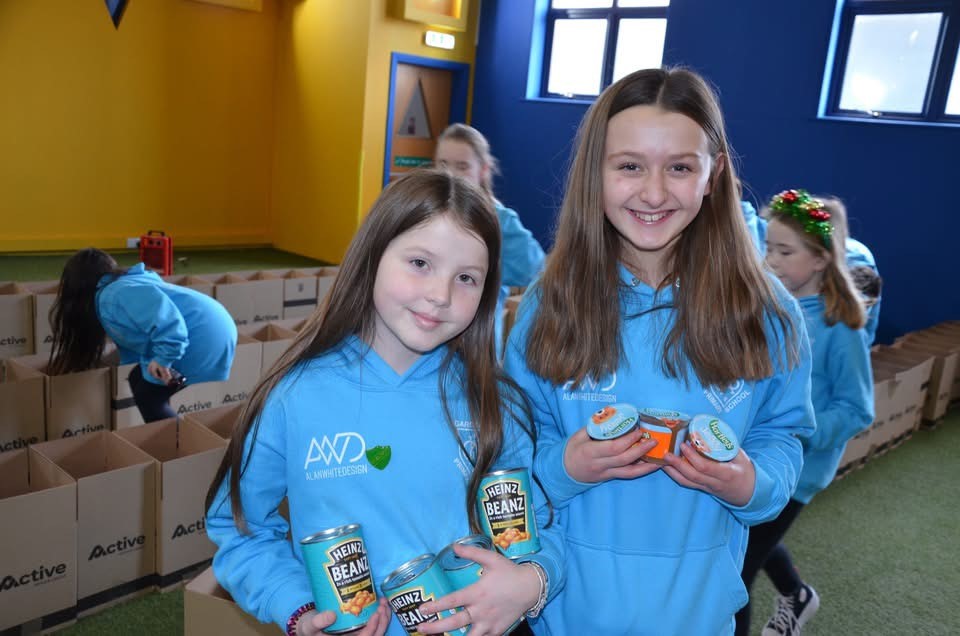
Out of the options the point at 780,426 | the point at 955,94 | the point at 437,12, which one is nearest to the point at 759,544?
the point at 780,426

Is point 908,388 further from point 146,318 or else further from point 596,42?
point 596,42

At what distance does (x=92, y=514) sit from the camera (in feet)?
7.22

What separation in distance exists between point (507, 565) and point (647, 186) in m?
0.60

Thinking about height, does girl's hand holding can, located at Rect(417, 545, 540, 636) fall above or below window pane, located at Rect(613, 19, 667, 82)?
below

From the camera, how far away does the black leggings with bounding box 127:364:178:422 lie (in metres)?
2.93

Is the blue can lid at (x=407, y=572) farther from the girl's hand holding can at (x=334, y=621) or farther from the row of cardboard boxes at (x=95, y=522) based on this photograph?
the row of cardboard boxes at (x=95, y=522)

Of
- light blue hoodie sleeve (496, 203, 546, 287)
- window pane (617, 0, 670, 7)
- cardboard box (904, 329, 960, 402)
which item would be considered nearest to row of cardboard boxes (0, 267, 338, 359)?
light blue hoodie sleeve (496, 203, 546, 287)

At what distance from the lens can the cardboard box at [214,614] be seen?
1.50 meters

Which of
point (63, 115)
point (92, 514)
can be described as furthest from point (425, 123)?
point (92, 514)

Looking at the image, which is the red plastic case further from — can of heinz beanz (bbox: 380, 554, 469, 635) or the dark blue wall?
can of heinz beanz (bbox: 380, 554, 469, 635)

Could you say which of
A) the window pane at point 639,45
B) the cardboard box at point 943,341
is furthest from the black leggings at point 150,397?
the window pane at point 639,45

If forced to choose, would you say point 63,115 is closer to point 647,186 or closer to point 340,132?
point 340,132

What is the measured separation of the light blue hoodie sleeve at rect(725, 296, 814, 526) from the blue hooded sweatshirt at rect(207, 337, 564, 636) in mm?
341

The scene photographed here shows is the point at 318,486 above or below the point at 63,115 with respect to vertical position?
below
